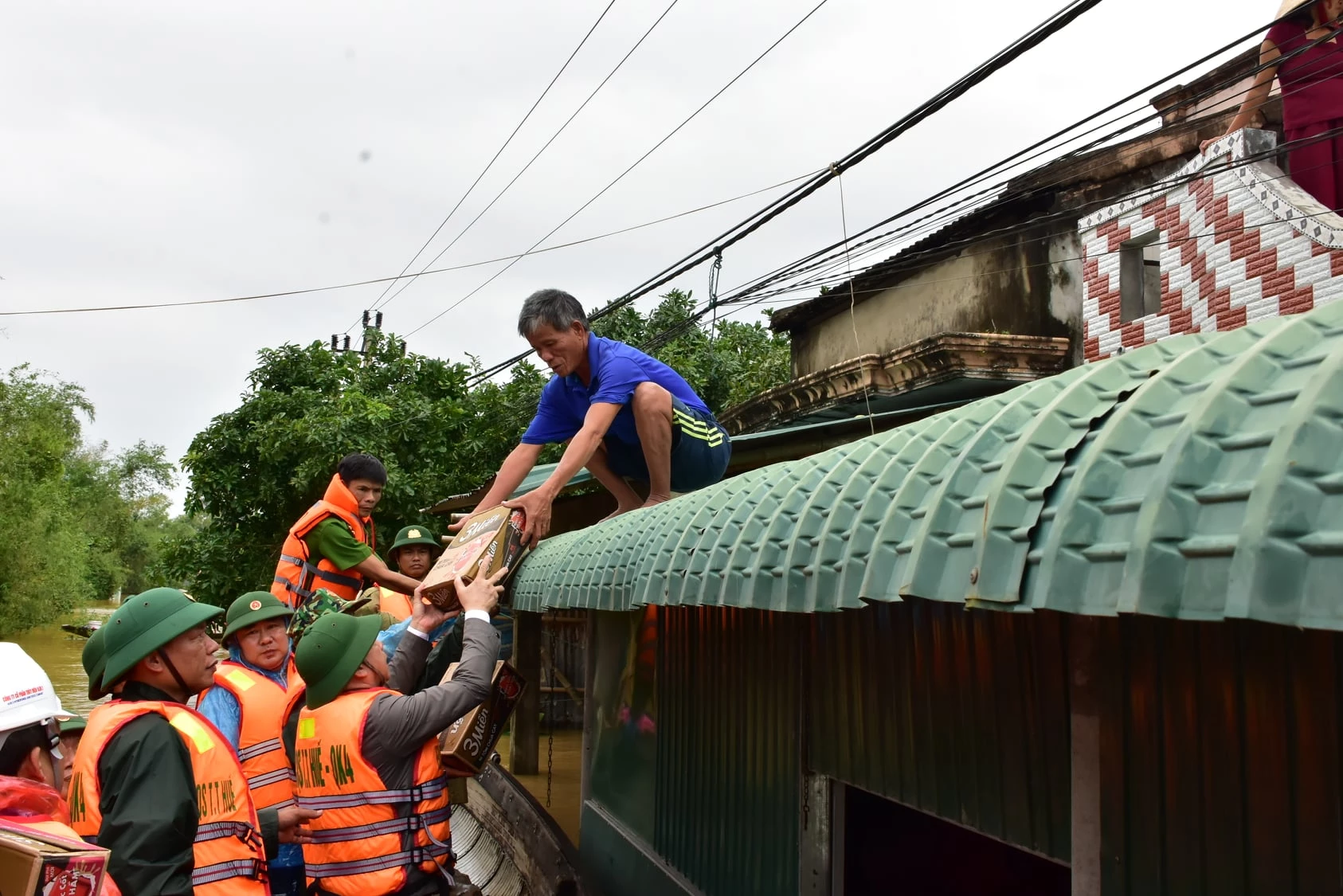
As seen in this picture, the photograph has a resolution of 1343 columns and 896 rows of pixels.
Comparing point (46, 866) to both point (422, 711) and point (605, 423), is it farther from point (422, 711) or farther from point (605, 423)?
point (605, 423)

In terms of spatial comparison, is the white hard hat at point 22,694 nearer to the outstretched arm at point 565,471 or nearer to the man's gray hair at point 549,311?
the outstretched arm at point 565,471

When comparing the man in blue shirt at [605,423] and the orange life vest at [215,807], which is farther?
the man in blue shirt at [605,423]

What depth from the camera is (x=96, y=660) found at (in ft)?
11.6

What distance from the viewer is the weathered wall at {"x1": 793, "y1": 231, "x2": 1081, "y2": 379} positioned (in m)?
14.0

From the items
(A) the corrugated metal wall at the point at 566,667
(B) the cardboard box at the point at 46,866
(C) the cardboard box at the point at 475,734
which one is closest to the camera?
(B) the cardboard box at the point at 46,866

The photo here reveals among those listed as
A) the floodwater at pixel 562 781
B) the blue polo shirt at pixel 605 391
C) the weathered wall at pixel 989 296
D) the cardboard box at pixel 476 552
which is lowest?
the floodwater at pixel 562 781

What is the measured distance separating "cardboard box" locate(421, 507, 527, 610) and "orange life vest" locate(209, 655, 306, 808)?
83 centimetres

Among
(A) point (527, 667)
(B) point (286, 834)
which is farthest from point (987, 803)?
(A) point (527, 667)

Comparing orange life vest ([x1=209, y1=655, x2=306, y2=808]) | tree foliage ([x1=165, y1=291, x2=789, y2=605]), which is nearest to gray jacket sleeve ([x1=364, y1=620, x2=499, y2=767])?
orange life vest ([x1=209, y1=655, x2=306, y2=808])

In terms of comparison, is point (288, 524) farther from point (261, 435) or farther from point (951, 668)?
A: point (951, 668)

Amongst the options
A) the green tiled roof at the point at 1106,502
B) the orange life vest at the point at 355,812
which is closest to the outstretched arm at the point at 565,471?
the orange life vest at the point at 355,812

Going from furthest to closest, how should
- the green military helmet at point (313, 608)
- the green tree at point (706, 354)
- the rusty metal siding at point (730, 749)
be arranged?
the green tree at point (706, 354) → the green military helmet at point (313, 608) → the rusty metal siding at point (730, 749)

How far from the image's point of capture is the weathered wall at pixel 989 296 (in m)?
14.0

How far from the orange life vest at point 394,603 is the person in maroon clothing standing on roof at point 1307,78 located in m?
5.98
